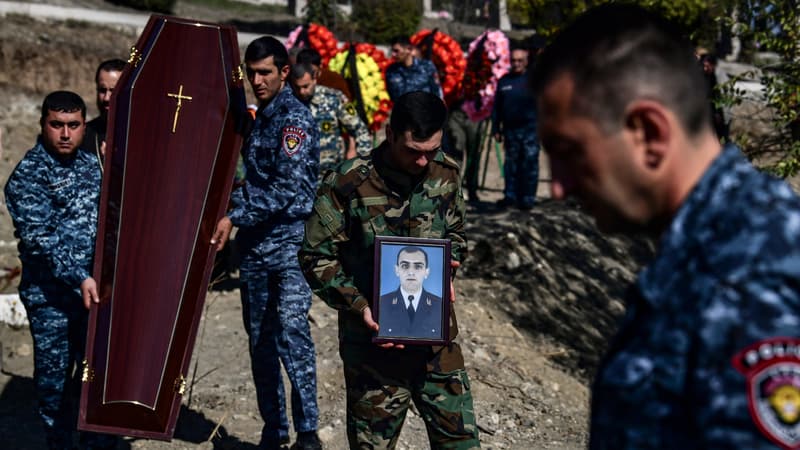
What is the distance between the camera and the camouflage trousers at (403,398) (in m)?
4.00

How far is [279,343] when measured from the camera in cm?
536

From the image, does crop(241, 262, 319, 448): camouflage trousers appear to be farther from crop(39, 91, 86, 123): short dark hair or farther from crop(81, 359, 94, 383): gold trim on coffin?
crop(39, 91, 86, 123): short dark hair

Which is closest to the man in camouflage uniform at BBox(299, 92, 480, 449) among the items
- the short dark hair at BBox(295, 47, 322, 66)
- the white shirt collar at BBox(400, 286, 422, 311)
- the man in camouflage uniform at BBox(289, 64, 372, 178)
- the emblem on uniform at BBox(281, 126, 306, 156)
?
the white shirt collar at BBox(400, 286, 422, 311)

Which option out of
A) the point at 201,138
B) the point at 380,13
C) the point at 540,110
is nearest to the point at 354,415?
the point at 201,138

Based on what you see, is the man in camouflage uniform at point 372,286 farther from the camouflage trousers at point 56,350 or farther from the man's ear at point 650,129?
the man's ear at point 650,129

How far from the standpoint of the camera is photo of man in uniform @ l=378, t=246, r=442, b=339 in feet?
12.7

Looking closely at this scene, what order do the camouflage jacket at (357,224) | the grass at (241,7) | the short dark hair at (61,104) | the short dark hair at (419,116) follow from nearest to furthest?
the short dark hair at (419,116) → the camouflage jacket at (357,224) → the short dark hair at (61,104) → the grass at (241,7)

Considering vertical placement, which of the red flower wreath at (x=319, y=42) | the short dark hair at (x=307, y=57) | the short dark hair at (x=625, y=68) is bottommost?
the short dark hair at (x=625, y=68)

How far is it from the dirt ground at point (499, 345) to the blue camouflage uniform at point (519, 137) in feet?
0.99

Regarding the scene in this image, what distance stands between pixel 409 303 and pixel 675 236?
2.52 m

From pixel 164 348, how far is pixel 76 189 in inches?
34.7

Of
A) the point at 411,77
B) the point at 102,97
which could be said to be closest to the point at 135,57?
the point at 102,97

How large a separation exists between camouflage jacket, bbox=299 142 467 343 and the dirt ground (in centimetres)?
192

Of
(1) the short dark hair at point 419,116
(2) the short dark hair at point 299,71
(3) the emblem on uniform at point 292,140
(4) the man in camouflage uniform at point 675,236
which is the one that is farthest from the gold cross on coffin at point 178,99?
(4) the man in camouflage uniform at point 675,236
